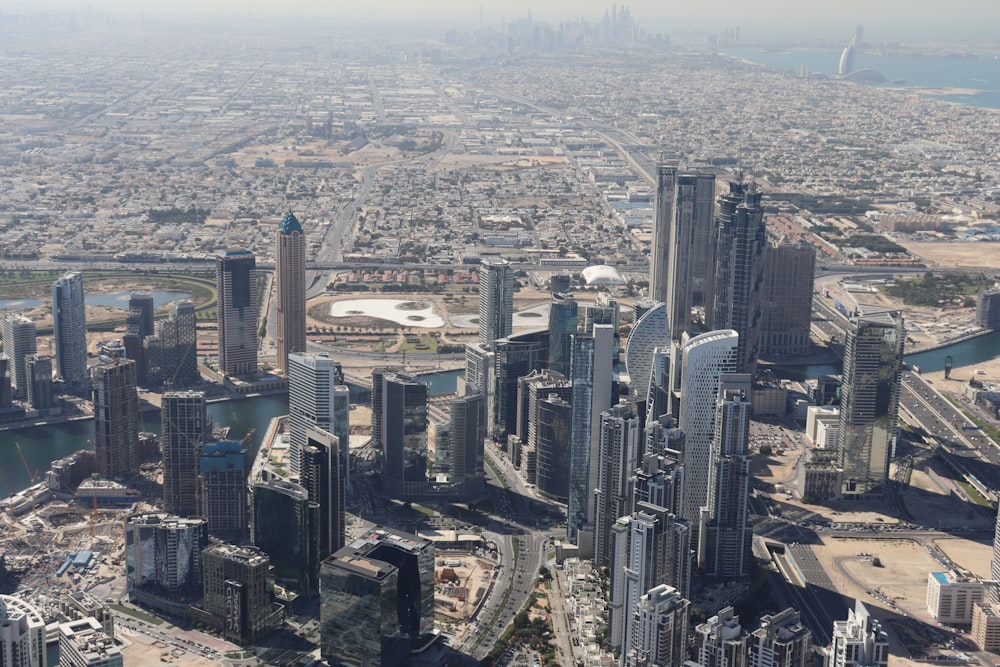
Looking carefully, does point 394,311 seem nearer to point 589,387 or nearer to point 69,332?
point 69,332

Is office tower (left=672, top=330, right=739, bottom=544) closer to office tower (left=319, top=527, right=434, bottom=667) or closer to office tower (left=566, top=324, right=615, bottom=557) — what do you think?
office tower (left=566, top=324, right=615, bottom=557)

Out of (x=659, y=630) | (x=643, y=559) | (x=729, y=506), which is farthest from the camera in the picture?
(x=729, y=506)

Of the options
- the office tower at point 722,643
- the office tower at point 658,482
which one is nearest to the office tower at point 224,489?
the office tower at point 658,482

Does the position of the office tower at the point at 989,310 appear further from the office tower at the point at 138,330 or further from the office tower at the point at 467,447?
the office tower at the point at 138,330

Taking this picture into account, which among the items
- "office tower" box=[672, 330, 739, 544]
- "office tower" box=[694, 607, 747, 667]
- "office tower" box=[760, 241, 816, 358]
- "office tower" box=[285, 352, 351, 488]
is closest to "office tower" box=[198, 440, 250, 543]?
"office tower" box=[285, 352, 351, 488]

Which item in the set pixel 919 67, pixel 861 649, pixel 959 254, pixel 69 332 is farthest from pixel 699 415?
pixel 919 67

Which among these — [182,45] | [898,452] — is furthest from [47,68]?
[898,452]
